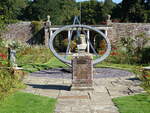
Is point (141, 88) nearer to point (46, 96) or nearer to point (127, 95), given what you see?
point (127, 95)

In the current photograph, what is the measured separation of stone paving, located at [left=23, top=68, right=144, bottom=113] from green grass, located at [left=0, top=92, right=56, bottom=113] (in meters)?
0.23

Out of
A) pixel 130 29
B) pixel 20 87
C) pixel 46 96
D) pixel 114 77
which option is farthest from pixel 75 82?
pixel 130 29

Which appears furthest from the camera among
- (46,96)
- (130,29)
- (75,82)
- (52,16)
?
(52,16)

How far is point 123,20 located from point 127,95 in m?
30.3

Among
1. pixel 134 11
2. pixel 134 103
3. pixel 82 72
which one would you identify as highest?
pixel 134 11

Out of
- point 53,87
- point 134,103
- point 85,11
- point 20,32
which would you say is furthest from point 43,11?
point 134,103

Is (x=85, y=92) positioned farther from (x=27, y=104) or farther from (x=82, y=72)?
(x=27, y=104)

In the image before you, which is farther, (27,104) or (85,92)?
(85,92)

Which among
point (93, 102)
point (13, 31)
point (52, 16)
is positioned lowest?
point (93, 102)

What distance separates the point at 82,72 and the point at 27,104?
2.19 m

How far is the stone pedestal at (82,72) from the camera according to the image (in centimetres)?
828

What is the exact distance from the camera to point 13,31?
86.6 ft

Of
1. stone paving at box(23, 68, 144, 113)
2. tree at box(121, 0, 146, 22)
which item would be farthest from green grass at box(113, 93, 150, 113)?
tree at box(121, 0, 146, 22)

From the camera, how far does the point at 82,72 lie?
8328 millimetres
